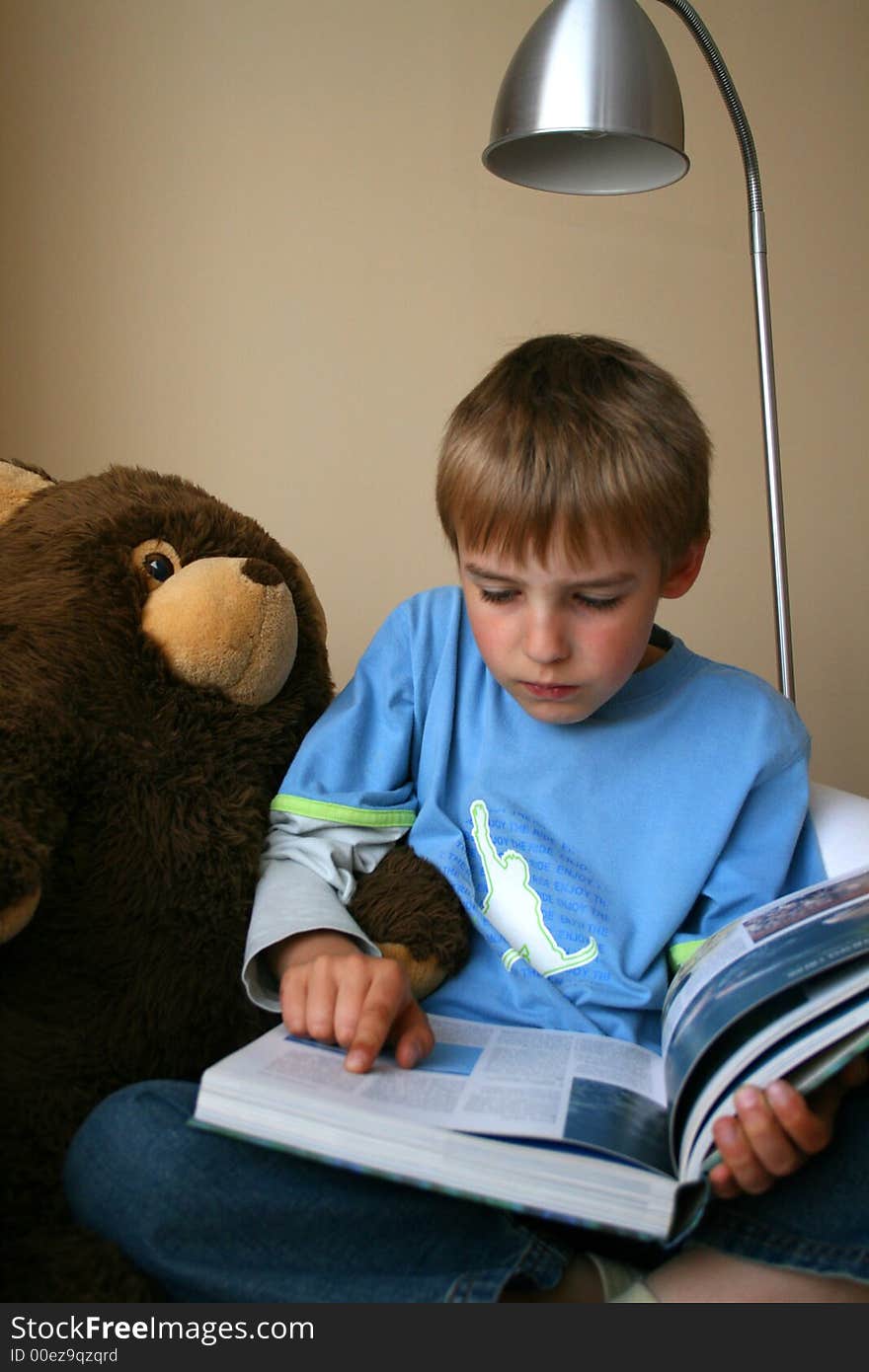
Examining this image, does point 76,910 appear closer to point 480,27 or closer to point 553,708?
point 553,708

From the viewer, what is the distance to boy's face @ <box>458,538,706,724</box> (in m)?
0.86

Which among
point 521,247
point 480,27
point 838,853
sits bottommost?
point 838,853

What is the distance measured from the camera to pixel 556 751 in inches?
38.9

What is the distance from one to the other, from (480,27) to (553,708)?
1.17 metres

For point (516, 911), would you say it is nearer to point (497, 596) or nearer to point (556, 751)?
point (556, 751)

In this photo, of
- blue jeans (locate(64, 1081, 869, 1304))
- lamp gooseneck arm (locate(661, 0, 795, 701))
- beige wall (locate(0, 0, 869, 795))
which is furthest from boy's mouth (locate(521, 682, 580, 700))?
beige wall (locate(0, 0, 869, 795))

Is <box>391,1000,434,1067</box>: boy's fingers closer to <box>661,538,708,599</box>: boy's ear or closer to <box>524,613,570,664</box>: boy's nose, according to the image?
<box>524,613,570,664</box>: boy's nose

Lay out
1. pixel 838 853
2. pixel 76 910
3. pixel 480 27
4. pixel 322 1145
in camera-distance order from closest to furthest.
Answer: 1. pixel 322 1145
2. pixel 76 910
3. pixel 838 853
4. pixel 480 27

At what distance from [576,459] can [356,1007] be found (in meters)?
0.42

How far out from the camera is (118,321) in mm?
1468

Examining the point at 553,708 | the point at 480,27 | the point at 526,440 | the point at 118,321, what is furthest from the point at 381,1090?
the point at 480,27

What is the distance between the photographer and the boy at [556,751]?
865 millimetres

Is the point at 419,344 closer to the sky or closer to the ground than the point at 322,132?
closer to the ground

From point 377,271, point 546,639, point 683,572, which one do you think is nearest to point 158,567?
point 546,639
